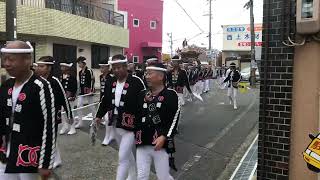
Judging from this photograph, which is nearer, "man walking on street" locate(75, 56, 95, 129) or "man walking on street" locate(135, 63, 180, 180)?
"man walking on street" locate(135, 63, 180, 180)

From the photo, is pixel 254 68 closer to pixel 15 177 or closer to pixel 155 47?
pixel 155 47

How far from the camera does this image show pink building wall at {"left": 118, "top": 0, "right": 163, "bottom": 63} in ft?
132

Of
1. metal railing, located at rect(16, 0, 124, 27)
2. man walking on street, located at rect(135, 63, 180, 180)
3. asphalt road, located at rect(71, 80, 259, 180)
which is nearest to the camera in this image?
man walking on street, located at rect(135, 63, 180, 180)

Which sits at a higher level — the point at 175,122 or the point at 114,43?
the point at 114,43

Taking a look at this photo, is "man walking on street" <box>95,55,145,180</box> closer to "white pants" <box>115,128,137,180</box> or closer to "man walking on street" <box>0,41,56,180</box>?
"white pants" <box>115,128,137,180</box>

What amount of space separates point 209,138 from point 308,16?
5762mm

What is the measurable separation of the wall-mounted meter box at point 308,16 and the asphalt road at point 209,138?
3.03 m

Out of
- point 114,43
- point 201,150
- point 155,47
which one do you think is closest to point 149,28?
point 155,47

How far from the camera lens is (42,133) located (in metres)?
3.86

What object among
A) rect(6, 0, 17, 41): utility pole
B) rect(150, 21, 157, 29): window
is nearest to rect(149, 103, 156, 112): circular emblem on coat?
rect(6, 0, 17, 41): utility pole

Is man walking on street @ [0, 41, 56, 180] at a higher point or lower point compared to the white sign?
lower

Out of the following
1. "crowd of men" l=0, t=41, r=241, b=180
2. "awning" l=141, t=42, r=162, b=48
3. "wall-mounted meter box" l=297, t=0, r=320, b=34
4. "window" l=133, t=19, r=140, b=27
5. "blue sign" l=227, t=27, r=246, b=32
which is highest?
"blue sign" l=227, t=27, r=246, b=32

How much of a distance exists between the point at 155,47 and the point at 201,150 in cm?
3331

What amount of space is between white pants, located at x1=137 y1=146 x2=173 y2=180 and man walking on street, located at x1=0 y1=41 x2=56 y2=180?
1475mm
